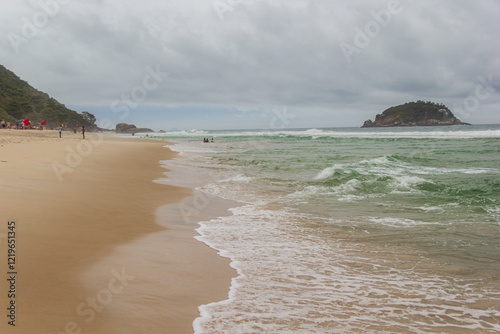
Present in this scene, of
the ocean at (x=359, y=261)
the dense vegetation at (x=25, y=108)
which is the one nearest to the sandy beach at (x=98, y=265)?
the ocean at (x=359, y=261)

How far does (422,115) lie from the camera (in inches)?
5782

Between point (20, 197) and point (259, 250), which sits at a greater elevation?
point (20, 197)

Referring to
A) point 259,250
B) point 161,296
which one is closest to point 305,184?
point 259,250

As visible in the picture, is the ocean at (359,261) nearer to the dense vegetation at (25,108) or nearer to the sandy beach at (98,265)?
the sandy beach at (98,265)

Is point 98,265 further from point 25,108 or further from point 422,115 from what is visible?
point 422,115

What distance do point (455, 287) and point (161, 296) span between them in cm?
358

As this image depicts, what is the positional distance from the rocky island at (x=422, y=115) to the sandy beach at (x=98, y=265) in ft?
512

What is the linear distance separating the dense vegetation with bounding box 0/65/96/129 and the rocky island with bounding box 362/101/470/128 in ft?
401

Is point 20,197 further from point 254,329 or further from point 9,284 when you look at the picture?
point 254,329

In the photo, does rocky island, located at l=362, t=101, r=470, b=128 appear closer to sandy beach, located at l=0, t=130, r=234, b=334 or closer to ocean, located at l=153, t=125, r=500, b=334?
ocean, located at l=153, t=125, r=500, b=334

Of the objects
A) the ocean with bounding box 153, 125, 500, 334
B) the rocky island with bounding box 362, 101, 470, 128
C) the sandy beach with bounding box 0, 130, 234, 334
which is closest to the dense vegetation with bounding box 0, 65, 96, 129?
the sandy beach with bounding box 0, 130, 234, 334

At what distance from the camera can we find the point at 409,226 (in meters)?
7.61

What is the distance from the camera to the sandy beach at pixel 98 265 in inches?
127

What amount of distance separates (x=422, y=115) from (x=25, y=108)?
136431mm
